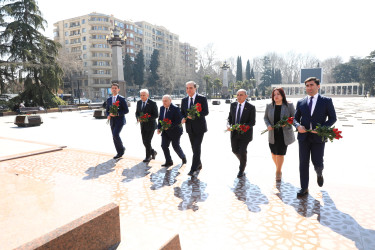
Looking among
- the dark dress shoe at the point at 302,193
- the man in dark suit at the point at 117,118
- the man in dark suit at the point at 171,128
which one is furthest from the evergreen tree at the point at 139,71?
the dark dress shoe at the point at 302,193

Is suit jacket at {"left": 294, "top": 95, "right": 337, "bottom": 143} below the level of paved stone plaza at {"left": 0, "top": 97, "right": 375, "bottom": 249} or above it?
above

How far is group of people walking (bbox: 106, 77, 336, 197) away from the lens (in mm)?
3952

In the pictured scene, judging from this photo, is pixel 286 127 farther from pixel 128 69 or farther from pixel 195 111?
pixel 128 69

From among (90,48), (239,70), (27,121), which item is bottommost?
(27,121)

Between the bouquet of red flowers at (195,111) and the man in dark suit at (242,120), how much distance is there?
2.06ft

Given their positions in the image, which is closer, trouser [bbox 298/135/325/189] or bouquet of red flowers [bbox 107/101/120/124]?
trouser [bbox 298/135/325/189]

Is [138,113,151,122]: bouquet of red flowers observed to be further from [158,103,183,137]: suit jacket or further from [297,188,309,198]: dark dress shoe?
[297,188,309,198]: dark dress shoe

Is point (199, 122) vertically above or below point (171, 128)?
above

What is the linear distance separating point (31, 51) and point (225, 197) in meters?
27.8

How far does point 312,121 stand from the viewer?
3.96 metres

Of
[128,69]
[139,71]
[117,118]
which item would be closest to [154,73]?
[139,71]

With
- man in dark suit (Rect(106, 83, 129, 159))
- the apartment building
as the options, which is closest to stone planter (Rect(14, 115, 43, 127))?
man in dark suit (Rect(106, 83, 129, 159))

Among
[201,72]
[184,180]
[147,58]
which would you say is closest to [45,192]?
[184,180]

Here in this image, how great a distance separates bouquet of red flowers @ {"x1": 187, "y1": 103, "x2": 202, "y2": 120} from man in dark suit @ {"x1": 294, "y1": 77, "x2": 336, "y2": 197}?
5.84 feet
